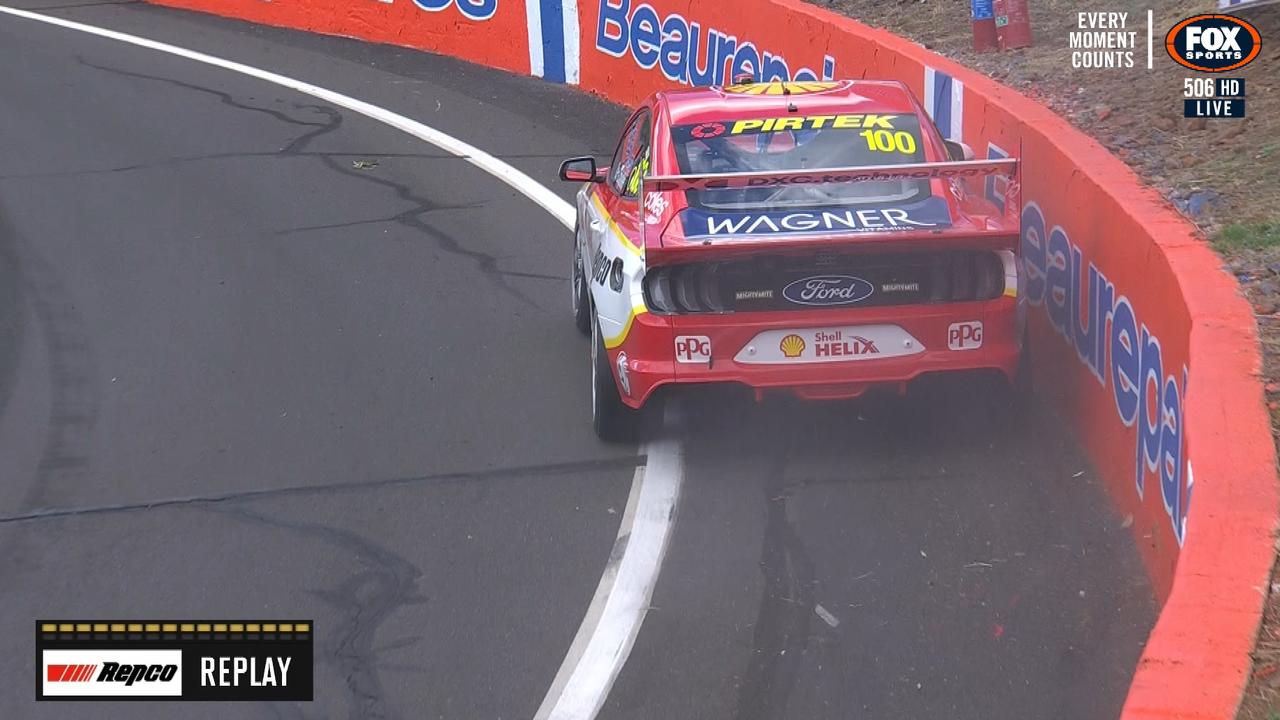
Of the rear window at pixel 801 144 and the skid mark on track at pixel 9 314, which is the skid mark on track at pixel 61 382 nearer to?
the skid mark on track at pixel 9 314

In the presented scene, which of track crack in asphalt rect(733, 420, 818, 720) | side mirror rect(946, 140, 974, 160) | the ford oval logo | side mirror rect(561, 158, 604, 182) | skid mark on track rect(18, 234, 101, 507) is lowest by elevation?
track crack in asphalt rect(733, 420, 818, 720)

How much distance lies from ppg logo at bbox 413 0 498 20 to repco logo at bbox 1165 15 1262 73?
10.0m

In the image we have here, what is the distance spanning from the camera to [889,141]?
786 centimetres

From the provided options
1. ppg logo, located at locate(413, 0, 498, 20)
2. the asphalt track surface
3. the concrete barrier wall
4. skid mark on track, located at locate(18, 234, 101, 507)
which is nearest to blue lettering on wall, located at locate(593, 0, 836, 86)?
the concrete barrier wall

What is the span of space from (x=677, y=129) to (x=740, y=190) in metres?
0.80

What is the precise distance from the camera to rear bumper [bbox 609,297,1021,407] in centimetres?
692

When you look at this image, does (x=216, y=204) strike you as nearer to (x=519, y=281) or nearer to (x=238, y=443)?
(x=519, y=281)

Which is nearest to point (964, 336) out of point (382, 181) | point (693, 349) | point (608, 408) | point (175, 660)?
point (693, 349)

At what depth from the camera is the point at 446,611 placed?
5918 millimetres

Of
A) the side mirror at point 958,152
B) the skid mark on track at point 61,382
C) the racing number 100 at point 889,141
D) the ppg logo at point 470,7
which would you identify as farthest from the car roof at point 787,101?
the ppg logo at point 470,7

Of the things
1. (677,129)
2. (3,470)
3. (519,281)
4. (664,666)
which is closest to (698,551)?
(664,666)

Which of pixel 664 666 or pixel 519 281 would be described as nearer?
pixel 664 666

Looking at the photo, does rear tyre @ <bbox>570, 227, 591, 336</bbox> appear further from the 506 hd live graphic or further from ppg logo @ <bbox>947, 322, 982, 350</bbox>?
the 506 hd live graphic

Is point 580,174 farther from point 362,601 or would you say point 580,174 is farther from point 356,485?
point 362,601
